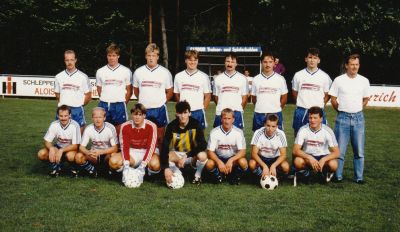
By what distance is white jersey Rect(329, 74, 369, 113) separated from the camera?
21.7 ft

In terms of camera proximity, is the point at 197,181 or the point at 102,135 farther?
the point at 102,135

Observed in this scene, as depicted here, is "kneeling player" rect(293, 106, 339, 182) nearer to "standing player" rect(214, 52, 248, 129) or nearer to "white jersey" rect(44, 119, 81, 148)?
"standing player" rect(214, 52, 248, 129)

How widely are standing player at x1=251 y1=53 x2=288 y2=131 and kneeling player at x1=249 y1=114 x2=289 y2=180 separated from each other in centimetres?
50

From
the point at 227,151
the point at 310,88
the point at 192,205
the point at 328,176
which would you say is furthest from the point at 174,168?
the point at 310,88

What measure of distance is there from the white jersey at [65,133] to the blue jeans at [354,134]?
12.1 ft

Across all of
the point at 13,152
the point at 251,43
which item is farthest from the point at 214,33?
the point at 13,152

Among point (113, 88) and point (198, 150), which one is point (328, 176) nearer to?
point (198, 150)

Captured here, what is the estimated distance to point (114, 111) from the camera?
738 cm

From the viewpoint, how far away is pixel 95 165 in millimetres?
6852

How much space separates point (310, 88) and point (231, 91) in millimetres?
1143

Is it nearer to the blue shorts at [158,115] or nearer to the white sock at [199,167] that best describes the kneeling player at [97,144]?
the blue shorts at [158,115]

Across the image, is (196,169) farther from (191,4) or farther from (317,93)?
(191,4)

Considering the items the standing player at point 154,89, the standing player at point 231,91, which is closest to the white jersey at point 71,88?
the standing player at point 154,89

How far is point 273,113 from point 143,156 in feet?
6.52
